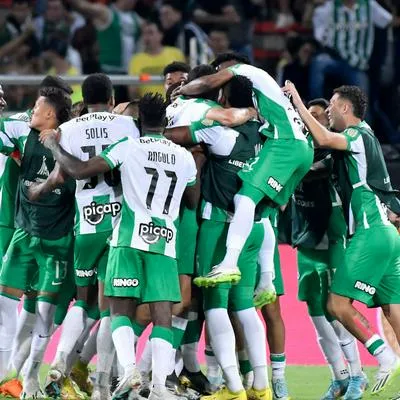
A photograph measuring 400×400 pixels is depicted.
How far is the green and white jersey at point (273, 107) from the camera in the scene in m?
10.9

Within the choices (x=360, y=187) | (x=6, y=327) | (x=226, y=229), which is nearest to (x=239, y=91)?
(x=226, y=229)

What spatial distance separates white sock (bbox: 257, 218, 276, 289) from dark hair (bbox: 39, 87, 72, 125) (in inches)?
66.1

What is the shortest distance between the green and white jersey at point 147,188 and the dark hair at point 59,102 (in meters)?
1.17

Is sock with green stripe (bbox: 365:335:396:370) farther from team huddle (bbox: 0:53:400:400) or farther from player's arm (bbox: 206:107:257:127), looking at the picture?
player's arm (bbox: 206:107:257:127)

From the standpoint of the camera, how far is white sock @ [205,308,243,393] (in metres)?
10.5

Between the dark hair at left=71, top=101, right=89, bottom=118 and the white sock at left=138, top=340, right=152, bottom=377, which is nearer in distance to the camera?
the white sock at left=138, top=340, right=152, bottom=377

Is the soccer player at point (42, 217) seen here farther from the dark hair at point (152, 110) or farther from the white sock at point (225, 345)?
the white sock at point (225, 345)

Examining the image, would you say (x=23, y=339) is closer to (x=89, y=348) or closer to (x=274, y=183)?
(x=89, y=348)

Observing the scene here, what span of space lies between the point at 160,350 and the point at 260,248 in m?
1.28

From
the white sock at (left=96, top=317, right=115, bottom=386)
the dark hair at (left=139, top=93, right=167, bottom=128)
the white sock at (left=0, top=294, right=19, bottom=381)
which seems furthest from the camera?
the white sock at (left=0, top=294, right=19, bottom=381)

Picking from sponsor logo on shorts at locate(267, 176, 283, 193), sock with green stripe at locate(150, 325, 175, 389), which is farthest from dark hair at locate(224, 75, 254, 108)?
sock with green stripe at locate(150, 325, 175, 389)

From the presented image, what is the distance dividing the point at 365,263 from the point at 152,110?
197 cm

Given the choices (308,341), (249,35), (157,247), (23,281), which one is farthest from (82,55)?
(157,247)

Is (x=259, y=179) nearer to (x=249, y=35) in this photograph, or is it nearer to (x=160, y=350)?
(x=160, y=350)
